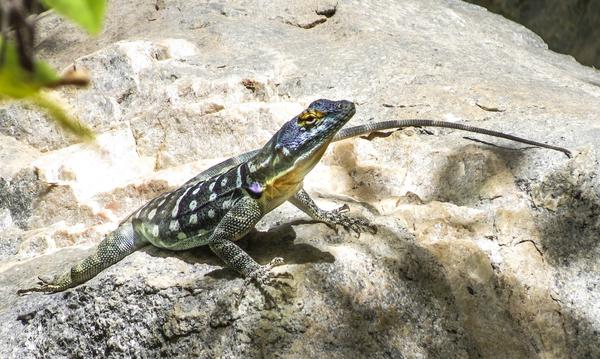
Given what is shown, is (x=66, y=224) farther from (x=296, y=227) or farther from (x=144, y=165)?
(x=296, y=227)

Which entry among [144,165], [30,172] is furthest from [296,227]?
[30,172]

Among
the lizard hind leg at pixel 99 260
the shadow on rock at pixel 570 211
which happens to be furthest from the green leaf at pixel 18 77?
the shadow on rock at pixel 570 211

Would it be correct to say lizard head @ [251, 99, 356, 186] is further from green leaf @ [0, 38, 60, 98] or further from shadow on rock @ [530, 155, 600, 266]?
green leaf @ [0, 38, 60, 98]

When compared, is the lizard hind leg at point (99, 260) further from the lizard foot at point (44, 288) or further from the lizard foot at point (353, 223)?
the lizard foot at point (353, 223)

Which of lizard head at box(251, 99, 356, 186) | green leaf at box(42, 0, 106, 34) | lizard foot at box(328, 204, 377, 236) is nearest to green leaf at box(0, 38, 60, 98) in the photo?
green leaf at box(42, 0, 106, 34)

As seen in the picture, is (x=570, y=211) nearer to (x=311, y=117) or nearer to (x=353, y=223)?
(x=353, y=223)

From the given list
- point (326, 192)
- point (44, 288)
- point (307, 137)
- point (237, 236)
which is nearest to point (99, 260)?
point (44, 288)
